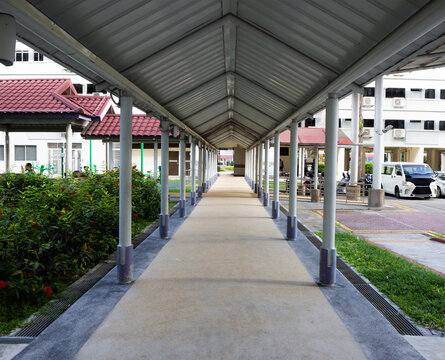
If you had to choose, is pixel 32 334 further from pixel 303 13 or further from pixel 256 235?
pixel 256 235

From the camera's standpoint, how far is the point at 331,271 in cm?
548

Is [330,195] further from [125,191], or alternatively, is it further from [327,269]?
[125,191]

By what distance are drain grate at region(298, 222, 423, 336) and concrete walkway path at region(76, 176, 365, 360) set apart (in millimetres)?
636

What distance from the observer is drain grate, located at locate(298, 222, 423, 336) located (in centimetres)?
410

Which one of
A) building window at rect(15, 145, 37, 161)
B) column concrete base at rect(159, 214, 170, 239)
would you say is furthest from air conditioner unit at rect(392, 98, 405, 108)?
column concrete base at rect(159, 214, 170, 239)

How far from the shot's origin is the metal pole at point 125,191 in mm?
5516

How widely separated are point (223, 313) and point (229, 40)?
3.95 metres

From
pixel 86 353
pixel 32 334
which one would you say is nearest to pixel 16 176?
pixel 32 334

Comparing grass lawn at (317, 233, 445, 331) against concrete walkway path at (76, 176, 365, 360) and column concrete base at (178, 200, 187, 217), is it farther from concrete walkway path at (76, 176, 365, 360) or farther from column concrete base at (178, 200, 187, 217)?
column concrete base at (178, 200, 187, 217)

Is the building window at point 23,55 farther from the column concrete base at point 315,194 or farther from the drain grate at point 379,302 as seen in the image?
the drain grate at point 379,302

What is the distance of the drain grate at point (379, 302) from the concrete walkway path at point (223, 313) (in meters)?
0.64

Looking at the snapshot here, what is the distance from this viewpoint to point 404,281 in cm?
571

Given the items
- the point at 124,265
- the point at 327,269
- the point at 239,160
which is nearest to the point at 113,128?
the point at 124,265

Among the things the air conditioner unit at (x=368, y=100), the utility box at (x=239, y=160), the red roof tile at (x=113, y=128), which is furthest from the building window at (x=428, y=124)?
the red roof tile at (x=113, y=128)
